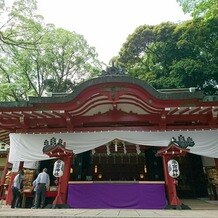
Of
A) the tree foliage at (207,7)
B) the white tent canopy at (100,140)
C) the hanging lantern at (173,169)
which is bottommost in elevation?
the hanging lantern at (173,169)

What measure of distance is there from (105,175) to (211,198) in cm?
527

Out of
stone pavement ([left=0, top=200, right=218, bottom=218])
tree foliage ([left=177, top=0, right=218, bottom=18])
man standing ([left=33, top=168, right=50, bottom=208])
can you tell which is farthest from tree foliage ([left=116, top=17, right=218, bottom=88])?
stone pavement ([left=0, top=200, right=218, bottom=218])

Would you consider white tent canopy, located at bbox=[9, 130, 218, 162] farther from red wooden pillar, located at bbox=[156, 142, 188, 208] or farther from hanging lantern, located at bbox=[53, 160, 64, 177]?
hanging lantern, located at bbox=[53, 160, 64, 177]

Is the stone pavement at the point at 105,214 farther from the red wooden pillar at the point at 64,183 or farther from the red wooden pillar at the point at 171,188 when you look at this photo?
the red wooden pillar at the point at 64,183

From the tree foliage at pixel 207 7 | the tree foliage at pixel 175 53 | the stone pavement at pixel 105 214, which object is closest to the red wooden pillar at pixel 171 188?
the stone pavement at pixel 105 214

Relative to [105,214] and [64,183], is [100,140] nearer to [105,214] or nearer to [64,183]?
[64,183]

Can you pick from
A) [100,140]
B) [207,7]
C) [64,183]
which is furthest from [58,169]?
[207,7]

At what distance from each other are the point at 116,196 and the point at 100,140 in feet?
7.01

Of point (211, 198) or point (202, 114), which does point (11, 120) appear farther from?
point (211, 198)

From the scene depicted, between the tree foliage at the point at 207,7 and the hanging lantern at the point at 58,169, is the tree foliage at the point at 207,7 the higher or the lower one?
the higher one

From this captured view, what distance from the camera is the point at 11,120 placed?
34.2ft

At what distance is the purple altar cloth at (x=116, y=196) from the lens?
8773 mm

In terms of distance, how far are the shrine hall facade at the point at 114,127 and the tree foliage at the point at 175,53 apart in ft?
34.3

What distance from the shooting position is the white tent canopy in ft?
31.2
